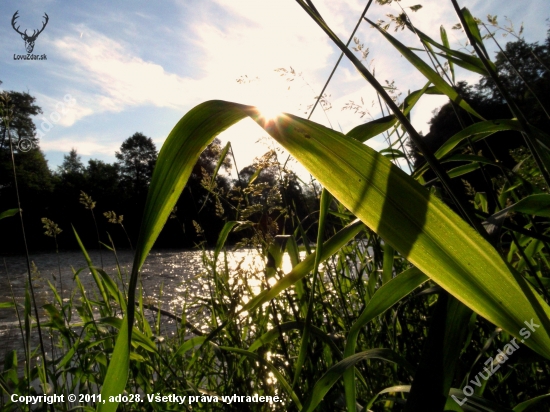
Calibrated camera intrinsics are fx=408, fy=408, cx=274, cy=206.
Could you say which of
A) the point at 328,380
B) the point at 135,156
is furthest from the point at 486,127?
the point at 135,156

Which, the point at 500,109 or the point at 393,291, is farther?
the point at 500,109

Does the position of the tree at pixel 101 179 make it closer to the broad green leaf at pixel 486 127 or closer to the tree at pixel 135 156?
the tree at pixel 135 156

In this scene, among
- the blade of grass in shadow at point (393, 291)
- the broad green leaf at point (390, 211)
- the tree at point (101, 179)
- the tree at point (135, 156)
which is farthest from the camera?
the tree at point (135, 156)

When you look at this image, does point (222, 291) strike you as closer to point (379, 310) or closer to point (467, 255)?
point (379, 310)

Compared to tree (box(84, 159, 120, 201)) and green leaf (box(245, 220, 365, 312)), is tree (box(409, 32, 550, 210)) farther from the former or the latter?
tree (box(84, 159, 120, 201))

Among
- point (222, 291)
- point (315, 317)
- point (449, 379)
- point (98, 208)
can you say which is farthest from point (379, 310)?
point (98, 208)

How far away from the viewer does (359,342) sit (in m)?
1.10

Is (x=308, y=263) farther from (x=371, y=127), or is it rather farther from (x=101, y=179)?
(x=101, y=179)

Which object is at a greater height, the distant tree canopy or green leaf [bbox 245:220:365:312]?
the distant tree canopy

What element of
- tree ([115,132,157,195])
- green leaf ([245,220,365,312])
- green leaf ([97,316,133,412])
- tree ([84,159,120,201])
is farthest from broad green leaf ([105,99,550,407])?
tree ([115,132,157,195])

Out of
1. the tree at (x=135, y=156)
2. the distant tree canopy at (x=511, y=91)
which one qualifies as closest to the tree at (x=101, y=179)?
the tree at (x=135, y=156)

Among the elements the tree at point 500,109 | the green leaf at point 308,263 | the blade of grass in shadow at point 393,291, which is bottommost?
the blade of grass in shadow at point 393,291

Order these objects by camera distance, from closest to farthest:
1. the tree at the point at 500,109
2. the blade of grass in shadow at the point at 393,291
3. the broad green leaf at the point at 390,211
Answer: the broad green leaf at the point at 390,211
the blade of grass in shadow at the point at 393,291
the tree at the point at 500,109

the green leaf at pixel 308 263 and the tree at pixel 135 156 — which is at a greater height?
the tree at pixel 135 156
